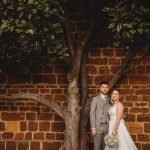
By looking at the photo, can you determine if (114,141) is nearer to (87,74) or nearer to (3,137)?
(87,74)

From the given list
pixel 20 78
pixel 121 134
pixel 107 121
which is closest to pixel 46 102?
pixel 107 121

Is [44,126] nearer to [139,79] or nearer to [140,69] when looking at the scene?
[139,79]

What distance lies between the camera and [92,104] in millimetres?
9219

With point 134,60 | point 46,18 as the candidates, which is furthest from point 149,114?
point 46,18

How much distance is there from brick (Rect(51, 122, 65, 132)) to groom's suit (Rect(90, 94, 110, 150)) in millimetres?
1659

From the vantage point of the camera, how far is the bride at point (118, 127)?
896 centimetres

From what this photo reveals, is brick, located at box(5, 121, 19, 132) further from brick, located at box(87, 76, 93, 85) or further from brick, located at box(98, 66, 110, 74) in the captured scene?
brick, located at box(98, 66, 110, 74)

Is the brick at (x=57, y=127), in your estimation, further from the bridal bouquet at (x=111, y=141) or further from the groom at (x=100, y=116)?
the bridal bouquet at (x=111, y=141)

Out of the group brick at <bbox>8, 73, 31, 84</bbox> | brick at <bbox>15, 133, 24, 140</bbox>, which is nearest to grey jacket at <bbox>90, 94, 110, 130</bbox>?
brick at <bbox>8, 73, 31, 84</bbox>

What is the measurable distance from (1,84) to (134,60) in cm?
297

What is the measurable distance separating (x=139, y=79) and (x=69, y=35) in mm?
1893

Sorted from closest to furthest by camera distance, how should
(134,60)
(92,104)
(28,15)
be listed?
(28,15)
(92,104)
(134,60)

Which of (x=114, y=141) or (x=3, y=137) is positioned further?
(x=3, y=137)

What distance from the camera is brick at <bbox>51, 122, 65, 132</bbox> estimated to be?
35.2 ft
